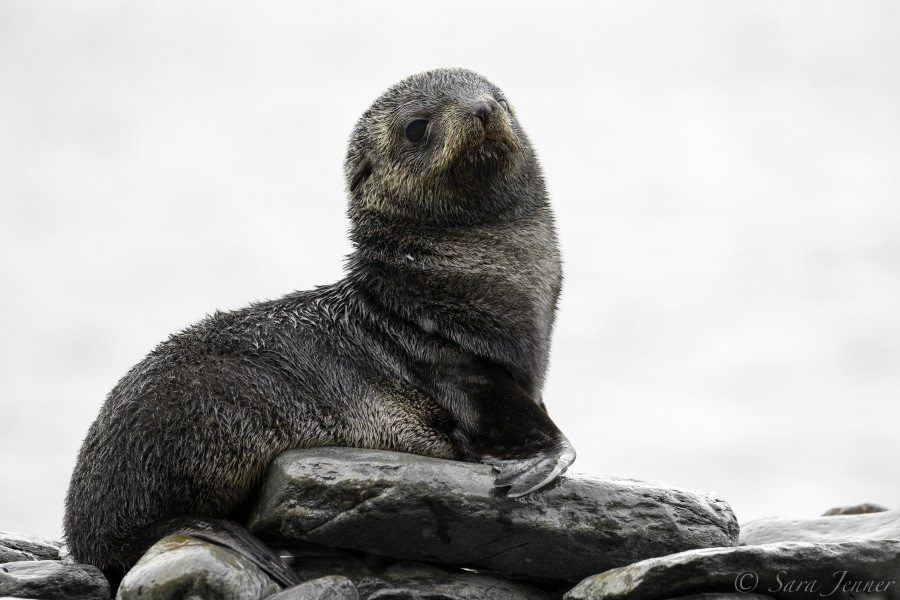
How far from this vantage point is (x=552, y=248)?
9023 millimetres

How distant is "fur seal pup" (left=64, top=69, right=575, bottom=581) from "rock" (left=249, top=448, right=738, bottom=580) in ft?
0.79

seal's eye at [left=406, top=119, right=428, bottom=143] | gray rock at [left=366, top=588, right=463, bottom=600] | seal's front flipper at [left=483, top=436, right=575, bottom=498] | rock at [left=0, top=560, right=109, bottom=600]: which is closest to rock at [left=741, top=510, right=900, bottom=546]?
seal's front flipper at [left=483, top=436, right=575, bottom=498]

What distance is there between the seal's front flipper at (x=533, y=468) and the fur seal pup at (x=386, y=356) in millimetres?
13

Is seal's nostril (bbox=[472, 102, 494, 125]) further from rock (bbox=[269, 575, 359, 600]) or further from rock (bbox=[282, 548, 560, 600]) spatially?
rock (bbox=[269, 575, 359, 600])

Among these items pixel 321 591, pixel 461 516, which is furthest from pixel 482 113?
pixel 321 591

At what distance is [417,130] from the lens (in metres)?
8.99

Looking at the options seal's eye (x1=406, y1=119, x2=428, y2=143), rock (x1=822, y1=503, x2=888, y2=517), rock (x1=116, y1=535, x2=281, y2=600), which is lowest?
rock (x1=822, y1=503, x2=888, y2=517)

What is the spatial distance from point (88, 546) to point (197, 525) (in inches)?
34.6

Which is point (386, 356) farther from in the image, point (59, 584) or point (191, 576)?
point (59, 584)

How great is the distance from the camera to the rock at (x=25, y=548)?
900 centimetres

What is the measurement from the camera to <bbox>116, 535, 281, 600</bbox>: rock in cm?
662

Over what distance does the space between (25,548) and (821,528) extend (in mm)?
6618

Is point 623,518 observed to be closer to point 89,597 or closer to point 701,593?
point 701,593

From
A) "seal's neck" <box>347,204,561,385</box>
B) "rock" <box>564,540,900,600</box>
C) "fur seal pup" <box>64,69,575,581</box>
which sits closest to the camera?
"rock" <box>564,540,900,600</box>
